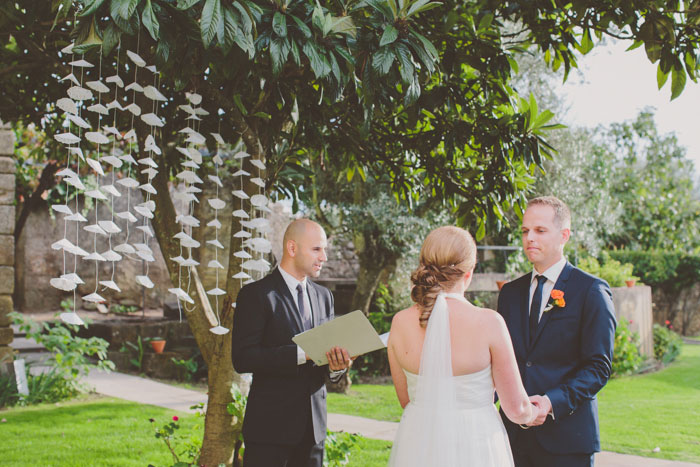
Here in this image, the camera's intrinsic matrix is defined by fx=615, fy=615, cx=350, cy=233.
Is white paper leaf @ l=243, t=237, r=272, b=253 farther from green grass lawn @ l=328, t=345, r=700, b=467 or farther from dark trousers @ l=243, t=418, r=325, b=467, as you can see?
green grass lawn @ l=328, t=345, r=700, b=467

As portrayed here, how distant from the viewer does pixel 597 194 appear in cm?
1352

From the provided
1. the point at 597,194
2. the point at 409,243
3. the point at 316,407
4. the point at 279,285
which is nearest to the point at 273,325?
the point at 279,285

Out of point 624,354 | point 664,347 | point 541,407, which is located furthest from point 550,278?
point 664,347

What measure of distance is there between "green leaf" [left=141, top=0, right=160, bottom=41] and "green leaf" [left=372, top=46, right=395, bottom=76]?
80 cm

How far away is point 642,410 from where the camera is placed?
7457 millimetres

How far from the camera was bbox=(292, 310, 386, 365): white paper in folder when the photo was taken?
258 centimetres

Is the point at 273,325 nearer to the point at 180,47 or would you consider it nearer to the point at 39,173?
the point at 180,47

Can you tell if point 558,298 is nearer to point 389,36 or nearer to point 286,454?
point 389,36

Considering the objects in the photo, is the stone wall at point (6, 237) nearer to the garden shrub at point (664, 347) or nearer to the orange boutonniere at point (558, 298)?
the orange boutonniere at point (558, 298)

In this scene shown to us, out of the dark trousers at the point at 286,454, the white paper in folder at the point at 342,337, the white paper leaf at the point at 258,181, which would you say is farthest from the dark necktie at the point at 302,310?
the white paper leaf at the point at 258,181

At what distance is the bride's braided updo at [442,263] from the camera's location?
2.31 metres

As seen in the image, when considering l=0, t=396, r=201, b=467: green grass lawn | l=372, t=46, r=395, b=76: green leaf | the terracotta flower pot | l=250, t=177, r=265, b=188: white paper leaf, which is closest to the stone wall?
l=0, t=396, r=201, b=467: green grass lawn

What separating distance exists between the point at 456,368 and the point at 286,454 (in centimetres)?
106

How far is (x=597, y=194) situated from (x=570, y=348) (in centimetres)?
1185
